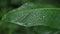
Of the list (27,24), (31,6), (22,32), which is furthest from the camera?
(22,32)

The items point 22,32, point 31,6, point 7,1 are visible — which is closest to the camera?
point 31,6

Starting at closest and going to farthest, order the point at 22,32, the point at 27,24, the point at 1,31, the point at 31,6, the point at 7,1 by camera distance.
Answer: the point at 27,24 → the point at 31,6 → the point at 22,32 → the point at 1,31 → the point at 7,1

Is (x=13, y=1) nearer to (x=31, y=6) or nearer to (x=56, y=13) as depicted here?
(x=31, y=6)

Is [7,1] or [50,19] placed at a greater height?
[7,1]

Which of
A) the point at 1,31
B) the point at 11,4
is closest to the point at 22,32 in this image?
the point at 1,31

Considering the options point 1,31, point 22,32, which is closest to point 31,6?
point 22,32

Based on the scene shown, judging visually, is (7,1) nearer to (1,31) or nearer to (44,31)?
(1,31)

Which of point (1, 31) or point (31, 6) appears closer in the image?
point (31, 6)

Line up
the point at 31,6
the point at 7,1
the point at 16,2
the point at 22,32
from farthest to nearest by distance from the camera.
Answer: the point at 16,2
the point at 7,1
the point at 22,32
the point at 31,6

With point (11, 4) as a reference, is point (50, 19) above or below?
below
